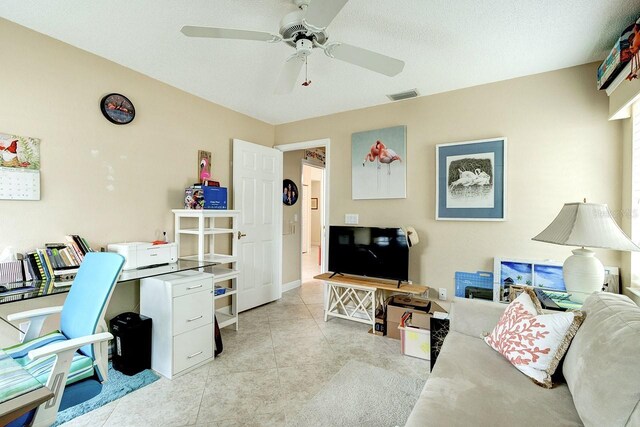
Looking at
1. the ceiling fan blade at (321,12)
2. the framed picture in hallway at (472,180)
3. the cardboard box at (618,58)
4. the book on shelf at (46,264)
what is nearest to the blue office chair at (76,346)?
the book on shelf at (46,264)

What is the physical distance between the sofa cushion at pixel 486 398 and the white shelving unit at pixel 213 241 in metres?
2.04

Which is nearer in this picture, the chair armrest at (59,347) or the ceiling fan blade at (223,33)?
the chair armrest at (59,347)

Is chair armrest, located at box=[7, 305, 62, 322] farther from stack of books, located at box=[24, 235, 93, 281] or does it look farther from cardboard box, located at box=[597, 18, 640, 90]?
cardboard box, located at box=[597, 18, 640, 90]

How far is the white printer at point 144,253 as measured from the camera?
233 cm

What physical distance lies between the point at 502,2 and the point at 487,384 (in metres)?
2.11

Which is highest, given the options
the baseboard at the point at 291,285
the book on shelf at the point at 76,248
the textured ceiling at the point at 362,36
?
the textured ceiling at the point at 362,36

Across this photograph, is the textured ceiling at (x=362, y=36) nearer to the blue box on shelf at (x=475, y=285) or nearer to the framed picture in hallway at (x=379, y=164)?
the framed picture in hallway at (x=379, y=164)

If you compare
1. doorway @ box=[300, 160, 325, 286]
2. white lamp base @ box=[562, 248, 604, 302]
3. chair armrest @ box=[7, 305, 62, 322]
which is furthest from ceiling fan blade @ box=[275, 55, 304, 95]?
doorway @ box=[300, 160, 325, 286]

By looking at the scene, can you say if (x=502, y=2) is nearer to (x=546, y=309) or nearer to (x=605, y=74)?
(x=605, y=74)

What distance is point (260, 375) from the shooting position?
2301 millimetres

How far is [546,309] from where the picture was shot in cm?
182

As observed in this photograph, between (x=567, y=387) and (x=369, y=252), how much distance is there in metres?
2.03

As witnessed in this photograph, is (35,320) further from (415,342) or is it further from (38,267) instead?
(415,342)

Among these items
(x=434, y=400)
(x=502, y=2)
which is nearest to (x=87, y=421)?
(x=434, y=400)
